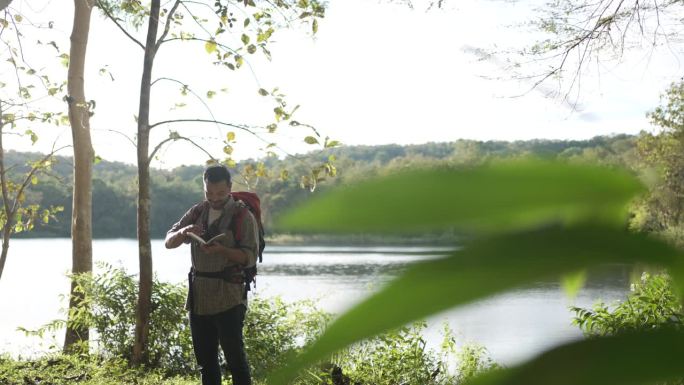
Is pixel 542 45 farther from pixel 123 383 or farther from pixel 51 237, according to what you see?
pixel 51 237

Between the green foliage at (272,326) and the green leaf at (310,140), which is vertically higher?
the green leaf at (310,140)

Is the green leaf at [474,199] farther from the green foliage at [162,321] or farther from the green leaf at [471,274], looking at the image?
the green foliage at [162,321]

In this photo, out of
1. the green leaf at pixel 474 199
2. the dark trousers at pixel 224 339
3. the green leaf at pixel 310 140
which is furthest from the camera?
the green leaf at pixel 310 140

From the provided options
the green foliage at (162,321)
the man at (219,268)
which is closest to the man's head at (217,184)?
the man at (219,268)

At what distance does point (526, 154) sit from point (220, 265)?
3253 millimetres

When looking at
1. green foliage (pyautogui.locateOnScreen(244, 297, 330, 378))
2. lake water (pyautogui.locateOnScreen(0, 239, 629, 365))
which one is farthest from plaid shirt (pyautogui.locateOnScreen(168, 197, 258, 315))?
green foliage (pyautogui.locateOnScreen(244, 297, 330, 378))

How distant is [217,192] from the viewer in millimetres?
3285

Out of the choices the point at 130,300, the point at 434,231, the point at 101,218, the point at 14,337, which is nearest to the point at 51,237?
the point at 101,218

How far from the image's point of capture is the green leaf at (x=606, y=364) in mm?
145

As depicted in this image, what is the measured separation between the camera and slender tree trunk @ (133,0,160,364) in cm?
469

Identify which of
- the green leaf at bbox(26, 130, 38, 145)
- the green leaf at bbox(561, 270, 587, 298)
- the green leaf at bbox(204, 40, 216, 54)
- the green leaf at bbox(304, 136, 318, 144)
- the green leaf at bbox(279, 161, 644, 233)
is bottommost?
the green leaf at bbox(561, 270, 587, 298)

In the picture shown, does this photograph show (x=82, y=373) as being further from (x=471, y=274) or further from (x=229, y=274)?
(x=471, y=274)

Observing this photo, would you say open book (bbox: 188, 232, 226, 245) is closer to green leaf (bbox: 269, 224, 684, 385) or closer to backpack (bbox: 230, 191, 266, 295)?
backpack (bbox: 230, 191, 266, 295)

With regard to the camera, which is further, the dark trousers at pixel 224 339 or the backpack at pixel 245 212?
the dark trousers at pixel 224 339
